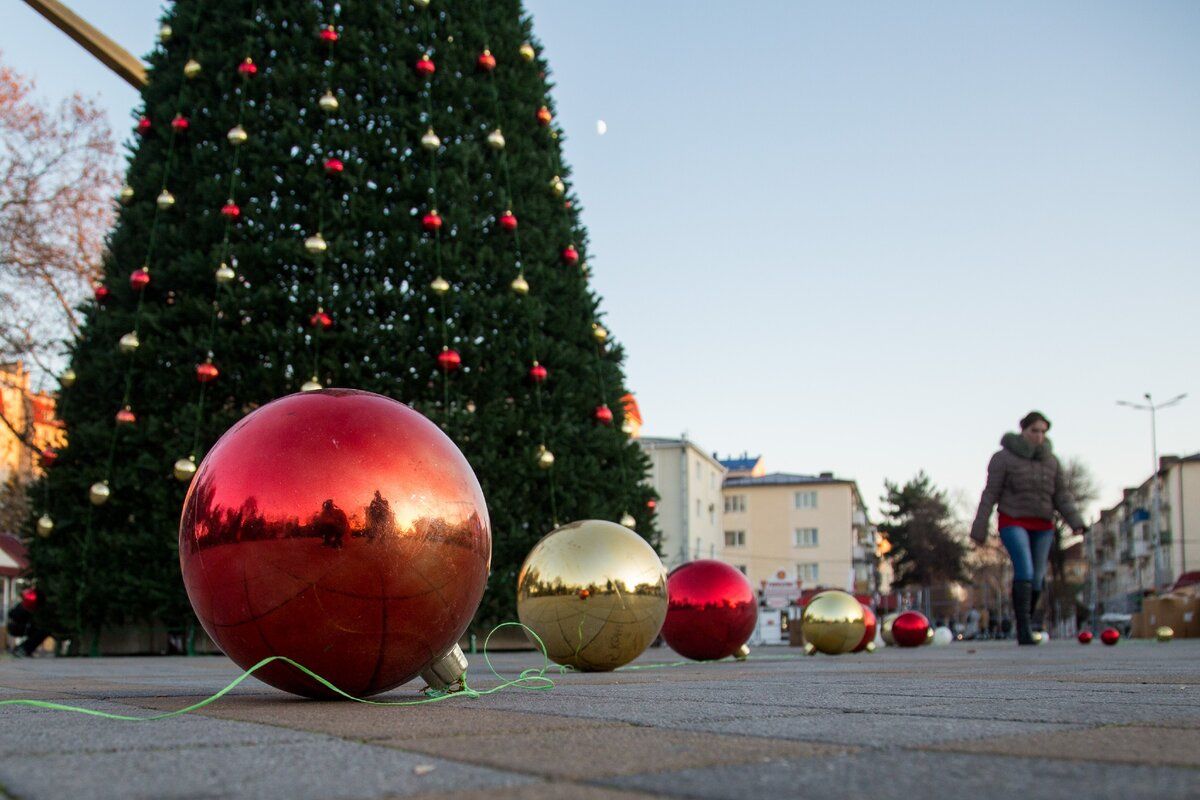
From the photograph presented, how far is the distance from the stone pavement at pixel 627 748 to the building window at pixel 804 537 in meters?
69.6

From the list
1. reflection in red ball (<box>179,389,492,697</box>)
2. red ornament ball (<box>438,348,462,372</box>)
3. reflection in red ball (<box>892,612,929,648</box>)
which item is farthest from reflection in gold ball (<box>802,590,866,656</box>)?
reflection in red ball (<box>179,389,492,697</box>)

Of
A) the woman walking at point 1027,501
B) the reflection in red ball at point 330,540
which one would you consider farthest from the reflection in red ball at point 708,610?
the reflection in red ball at point 330,540

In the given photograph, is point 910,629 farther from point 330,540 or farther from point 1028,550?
point 330,540

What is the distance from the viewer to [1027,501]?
10367 mm

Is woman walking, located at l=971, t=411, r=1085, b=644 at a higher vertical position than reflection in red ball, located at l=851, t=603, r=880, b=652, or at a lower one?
higher

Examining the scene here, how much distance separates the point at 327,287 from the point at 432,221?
4.54 ft

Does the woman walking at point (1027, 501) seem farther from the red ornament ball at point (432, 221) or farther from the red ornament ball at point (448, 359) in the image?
the red ornament ball at point (432, 221)

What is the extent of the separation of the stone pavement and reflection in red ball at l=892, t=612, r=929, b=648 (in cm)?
917

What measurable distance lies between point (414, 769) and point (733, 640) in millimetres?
6173

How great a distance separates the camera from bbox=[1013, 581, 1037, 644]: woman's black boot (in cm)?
1049

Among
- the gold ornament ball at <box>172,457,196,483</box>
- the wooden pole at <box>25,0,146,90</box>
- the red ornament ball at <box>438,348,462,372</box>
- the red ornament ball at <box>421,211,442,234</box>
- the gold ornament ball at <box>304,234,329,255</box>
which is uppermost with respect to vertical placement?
the wooden pole at <box>25,0,146,90</box>

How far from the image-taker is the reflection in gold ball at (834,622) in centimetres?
959

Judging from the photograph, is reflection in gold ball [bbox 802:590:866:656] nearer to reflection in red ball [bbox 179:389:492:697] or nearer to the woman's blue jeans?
the woman's blue jeans

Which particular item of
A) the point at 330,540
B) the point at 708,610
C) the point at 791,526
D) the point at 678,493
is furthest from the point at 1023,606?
the point at 791,526
